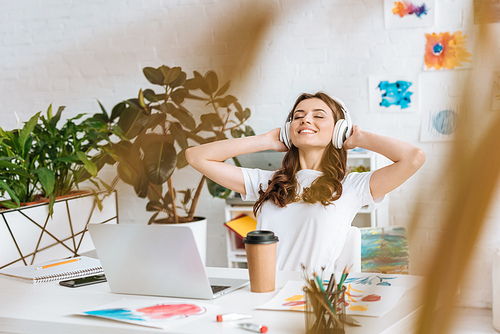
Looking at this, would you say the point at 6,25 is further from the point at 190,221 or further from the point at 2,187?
the point at 190,221

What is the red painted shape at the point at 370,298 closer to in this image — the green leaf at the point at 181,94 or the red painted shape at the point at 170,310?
the green leaf at the point at 181,94

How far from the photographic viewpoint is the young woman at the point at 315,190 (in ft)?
6.31

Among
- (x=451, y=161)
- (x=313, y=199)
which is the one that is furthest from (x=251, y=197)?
(x=451, y=161)

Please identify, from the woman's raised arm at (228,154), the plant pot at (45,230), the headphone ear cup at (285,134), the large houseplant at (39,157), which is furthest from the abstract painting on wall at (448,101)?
the large houseplant at (39,157)

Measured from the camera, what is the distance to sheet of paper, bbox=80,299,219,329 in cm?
106

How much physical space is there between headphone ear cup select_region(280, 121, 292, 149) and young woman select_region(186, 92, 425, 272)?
0.10ft

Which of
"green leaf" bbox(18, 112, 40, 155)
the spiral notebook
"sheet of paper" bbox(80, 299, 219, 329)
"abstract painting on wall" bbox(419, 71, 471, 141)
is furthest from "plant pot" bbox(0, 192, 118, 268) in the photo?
"abstract painting on wall" bbox(419, 71, 471, 141)

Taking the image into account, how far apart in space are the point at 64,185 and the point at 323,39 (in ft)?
9.68

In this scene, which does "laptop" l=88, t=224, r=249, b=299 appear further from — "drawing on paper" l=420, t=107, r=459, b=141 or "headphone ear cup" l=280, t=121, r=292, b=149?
"drawing on paper" l=420, t=107, r=459, b=141

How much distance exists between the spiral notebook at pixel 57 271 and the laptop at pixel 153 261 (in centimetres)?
27

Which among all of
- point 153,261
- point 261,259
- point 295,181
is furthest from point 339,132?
point 153,261

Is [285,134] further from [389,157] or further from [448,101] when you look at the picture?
[448,101]

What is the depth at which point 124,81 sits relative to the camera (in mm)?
177

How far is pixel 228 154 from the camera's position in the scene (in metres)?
2.24
